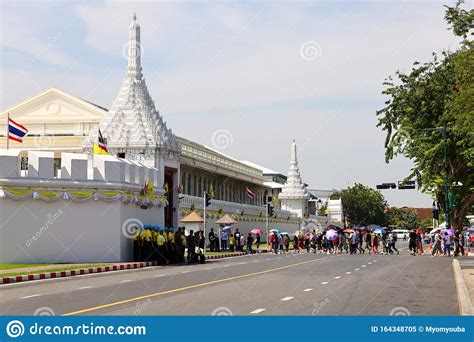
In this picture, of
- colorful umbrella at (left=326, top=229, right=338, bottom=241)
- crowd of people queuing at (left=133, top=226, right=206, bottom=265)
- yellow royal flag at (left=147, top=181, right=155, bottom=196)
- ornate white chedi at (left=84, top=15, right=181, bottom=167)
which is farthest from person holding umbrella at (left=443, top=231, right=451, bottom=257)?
yellow royal flag at (left=147, top=181, right=155, bottom=196)

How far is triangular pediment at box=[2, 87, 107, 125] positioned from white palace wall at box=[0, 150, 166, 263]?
133 ft

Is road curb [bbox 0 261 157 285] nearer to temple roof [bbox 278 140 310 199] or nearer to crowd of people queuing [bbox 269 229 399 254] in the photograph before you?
crowd of people queuing [bbox 269 229 399 254]

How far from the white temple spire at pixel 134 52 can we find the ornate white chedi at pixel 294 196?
2111 inches

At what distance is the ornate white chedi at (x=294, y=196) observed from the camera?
10050 centimetres

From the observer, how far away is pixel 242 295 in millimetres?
16266

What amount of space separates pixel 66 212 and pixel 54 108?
1779 inches

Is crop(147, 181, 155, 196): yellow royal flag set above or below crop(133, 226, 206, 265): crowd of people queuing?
above

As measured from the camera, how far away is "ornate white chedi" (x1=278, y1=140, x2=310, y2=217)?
10050 cm

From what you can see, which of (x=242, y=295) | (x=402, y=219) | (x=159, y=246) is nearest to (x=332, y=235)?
(x=159, y=246)

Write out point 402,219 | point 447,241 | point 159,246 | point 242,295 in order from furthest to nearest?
point 402,219, point 447,241, point 159,246, point 242,295

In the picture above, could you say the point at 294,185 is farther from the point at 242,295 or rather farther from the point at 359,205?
the point at 242,295

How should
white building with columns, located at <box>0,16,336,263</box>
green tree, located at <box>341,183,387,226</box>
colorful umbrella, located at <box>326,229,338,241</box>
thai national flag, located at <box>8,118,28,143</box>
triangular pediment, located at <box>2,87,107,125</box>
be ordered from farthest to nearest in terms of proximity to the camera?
green tree, located at <box>341,183,387,226</box> → triangular pediment, located at <box>2,87,107,125</box> → colorful umbrella, located at <box>326,229,338,241</box> → thai national flag, located at <box>8,118,28,143</box> → white building with columns, located at <box>0,16,336,263</box>

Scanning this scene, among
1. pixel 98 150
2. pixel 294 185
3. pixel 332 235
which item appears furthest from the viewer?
pixel 294 185
